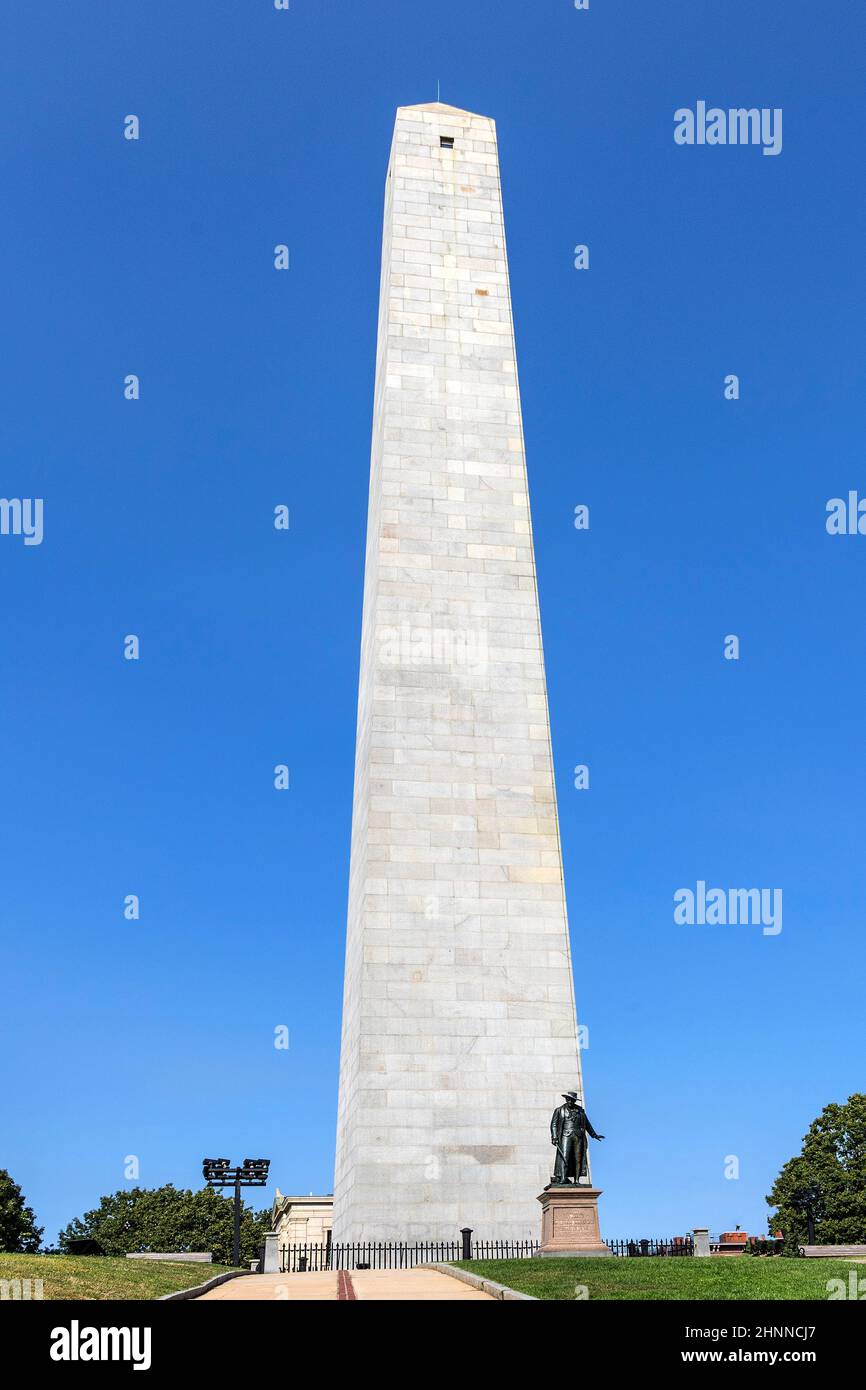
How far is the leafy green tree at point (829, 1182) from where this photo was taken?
61.8 meters

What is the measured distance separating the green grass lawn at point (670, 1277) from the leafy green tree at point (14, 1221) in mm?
65540

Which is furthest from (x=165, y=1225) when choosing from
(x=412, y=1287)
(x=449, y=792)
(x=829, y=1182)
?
(x=412, y=1287)

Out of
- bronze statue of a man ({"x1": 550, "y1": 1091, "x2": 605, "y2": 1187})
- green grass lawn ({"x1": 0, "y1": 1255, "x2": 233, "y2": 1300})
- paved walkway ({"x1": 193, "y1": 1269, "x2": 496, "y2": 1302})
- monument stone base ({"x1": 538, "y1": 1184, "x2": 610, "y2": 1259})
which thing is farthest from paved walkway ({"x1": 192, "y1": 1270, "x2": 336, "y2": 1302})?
bronze statue of a man ({"x1": 550, "y1": 1091, "x2": 605, "y2": 1187})

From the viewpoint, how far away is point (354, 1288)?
19453mm

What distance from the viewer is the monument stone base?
2452 cm

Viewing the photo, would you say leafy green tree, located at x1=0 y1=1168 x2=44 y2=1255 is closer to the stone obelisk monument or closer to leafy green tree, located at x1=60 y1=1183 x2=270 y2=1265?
leafy green tree, located at x1=60 y1=1183 x2=270 y2=1265

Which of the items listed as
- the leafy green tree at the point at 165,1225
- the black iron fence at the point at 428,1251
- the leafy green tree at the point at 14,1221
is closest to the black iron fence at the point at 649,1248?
the black iron fence at the point at 428,1251

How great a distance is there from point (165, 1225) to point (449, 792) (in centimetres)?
8328

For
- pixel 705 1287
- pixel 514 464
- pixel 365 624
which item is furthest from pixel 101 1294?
pixel 514 464

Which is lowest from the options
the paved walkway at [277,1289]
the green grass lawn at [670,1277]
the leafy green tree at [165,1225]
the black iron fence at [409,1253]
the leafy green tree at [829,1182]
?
the leafy green tree at [165,1225]

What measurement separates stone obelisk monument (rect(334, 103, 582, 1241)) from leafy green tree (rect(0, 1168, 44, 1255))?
53.3 metres

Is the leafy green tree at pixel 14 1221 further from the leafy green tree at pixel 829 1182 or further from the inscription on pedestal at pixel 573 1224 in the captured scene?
the inscription on pedestal at pixel 573 1224
